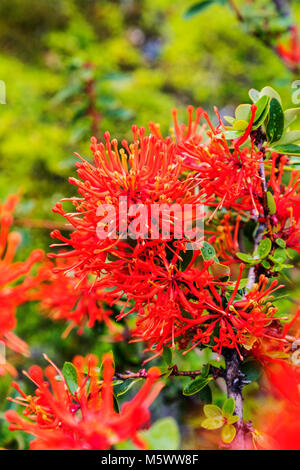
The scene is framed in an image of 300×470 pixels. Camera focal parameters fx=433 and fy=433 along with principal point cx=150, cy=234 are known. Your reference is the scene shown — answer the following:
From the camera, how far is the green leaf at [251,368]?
46 cm

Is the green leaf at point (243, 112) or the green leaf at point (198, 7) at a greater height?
the green leaf at point (198, 7)

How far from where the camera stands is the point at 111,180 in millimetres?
423

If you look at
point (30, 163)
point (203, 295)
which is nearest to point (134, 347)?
point (203, 295)

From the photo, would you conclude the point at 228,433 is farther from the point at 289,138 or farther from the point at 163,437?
the point at 289,138

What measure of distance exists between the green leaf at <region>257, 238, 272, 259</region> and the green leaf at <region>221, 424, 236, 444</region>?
6.9 inches

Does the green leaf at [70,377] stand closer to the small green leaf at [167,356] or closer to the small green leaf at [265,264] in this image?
the small green leaf at [167,356]

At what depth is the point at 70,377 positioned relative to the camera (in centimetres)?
46

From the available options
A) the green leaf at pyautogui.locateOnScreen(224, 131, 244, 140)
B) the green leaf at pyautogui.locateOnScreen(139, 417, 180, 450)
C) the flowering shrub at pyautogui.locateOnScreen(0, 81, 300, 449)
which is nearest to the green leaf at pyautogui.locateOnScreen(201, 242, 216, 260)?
the flowering shrub at pyautogui.locateOnScreen(0, 81, 300, 449)

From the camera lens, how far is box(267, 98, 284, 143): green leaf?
455 mm

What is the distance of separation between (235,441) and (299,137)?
Result: 0.32 m

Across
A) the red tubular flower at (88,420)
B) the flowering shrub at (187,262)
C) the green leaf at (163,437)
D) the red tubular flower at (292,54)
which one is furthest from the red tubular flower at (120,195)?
the red tubular flower at (292,54)

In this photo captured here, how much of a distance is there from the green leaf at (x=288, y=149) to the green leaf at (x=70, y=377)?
12.5 inches
